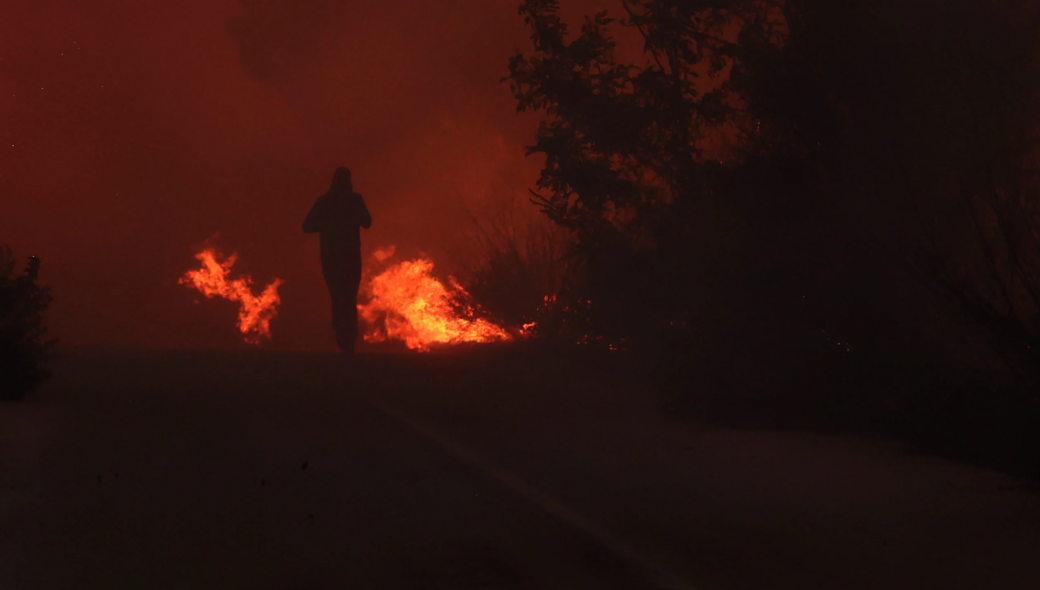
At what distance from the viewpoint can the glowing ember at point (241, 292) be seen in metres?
51.2

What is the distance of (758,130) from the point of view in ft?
43.0

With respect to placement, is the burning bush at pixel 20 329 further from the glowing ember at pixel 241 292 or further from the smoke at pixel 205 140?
the glowing ember at pixel 241 292

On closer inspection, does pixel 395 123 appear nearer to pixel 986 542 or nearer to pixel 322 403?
pixel 322 403

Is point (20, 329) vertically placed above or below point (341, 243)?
below

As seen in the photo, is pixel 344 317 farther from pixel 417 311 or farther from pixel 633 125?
pixel 417 311

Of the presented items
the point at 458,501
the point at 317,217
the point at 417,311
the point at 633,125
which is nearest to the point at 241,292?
the point at 417,311

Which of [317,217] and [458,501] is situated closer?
[458,501]

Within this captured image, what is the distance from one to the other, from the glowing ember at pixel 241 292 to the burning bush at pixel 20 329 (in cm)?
3726

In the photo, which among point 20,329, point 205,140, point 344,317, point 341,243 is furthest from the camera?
point 205,140

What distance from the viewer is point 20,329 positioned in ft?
42.3

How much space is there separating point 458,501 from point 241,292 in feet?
148

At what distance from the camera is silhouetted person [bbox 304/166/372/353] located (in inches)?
744

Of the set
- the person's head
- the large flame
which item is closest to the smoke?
the large flame

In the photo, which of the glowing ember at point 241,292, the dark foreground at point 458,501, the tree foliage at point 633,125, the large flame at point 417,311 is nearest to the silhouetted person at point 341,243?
the tree foliage at point 633,125
